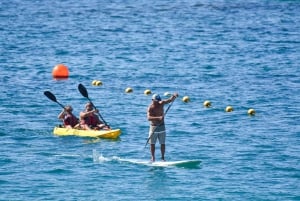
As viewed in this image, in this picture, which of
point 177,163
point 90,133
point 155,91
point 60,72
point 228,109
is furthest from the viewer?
point 60,72

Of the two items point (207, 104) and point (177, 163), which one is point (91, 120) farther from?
point (207, 104)

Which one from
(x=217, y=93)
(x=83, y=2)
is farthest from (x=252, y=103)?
(x=83, y=2)

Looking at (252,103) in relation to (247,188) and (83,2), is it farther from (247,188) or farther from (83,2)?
(83,2)

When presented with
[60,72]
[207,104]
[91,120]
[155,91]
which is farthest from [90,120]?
[60,72]

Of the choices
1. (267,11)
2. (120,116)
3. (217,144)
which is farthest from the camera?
(267,11)

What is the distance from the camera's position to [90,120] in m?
36.8

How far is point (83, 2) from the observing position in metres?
79.5

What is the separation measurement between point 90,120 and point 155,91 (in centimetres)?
916

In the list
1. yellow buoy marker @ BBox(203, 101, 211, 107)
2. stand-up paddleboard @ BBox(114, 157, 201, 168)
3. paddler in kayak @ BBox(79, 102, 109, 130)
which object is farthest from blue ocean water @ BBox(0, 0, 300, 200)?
paddler in kayak @ BBox(79, 102, 109, 130)

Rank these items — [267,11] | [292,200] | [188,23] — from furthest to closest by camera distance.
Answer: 1. [267,11]
2. [188,23]
3. [292,200]

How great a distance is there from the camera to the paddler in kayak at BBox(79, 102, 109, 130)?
119 feet

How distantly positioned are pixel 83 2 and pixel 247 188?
50.2 m

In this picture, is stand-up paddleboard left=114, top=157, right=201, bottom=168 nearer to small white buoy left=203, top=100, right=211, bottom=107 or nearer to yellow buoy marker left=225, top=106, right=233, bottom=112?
yellow buoy marker left=225, top=106, right=233, bottom=112

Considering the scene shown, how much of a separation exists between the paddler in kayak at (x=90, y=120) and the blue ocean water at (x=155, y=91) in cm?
61
